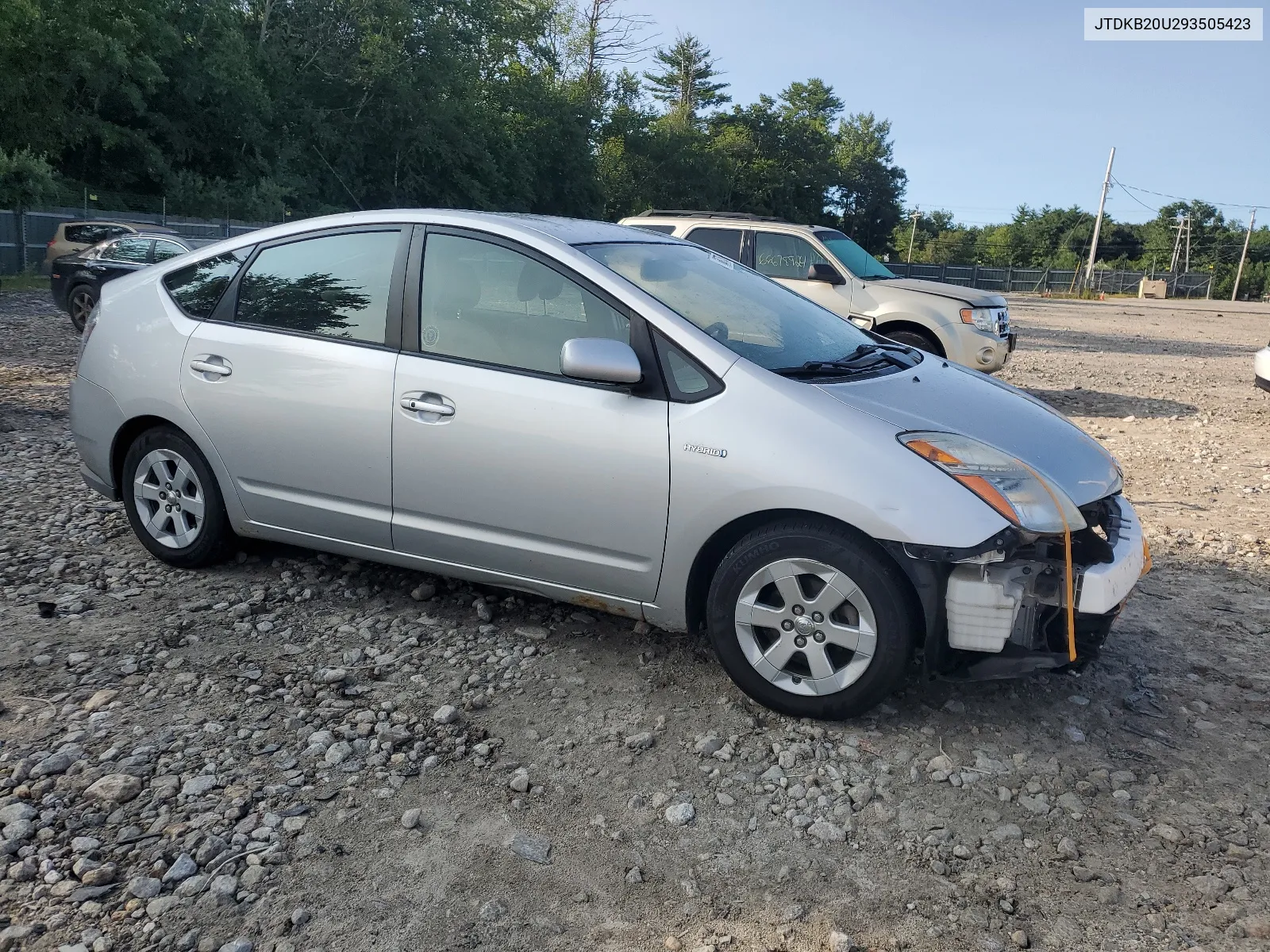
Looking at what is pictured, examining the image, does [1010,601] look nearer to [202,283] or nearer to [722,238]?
[202,283]

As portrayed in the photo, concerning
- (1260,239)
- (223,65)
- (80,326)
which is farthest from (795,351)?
(1260,239)

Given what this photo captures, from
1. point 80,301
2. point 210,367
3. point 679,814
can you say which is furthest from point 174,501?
point 80,301

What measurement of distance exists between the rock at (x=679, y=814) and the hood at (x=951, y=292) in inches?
338

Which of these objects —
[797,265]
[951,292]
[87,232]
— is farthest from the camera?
[87,232]

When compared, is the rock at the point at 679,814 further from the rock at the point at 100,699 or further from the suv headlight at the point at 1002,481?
the rock at the point at 100,699

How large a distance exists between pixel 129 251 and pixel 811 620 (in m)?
14.2

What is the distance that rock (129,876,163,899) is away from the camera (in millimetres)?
2674

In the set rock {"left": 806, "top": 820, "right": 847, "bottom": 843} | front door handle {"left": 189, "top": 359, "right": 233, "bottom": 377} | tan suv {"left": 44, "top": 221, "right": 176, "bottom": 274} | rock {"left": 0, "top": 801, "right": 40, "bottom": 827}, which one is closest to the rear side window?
front door handle {"left": 189, "top": 359, "right": 233, "bottom": 377}

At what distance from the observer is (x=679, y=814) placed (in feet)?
10.3

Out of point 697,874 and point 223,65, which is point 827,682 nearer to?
point 697,874

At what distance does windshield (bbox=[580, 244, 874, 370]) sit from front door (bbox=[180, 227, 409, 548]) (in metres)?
0.99

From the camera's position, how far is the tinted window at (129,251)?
14.6 meters

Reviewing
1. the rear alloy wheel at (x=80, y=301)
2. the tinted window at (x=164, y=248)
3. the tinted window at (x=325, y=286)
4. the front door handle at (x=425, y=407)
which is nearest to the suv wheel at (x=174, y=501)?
the tinted window at (x=325, y=286)

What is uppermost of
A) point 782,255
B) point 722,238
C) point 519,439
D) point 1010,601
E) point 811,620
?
point 722,238
